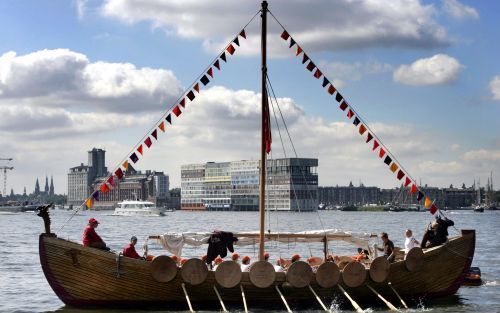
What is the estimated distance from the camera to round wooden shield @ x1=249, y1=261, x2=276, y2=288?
22.6 m

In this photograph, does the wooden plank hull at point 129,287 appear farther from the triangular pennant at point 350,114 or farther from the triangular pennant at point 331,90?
the triangular pennant at point 331,90

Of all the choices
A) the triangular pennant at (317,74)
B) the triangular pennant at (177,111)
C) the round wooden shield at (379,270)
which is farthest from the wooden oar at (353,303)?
the triangular pennant at (177,111)

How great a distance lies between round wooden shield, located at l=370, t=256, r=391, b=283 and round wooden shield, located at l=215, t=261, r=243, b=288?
410cm

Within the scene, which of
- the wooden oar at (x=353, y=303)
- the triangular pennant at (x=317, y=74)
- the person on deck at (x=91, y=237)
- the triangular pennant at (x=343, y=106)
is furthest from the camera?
the triangular pennant at (x=343, y=106)

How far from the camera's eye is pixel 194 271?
22.5 metres

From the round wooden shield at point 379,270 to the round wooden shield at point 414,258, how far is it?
77cm

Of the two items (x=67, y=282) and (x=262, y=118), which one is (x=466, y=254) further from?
(x=67, y=282)

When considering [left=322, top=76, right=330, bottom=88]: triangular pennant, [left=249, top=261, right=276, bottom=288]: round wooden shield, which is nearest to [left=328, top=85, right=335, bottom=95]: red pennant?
[left=322, top=76, right=330, bottom=88]: triangular pennant

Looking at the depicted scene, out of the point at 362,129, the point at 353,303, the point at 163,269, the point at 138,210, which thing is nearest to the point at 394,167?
the point at 362,129

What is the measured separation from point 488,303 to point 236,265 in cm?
1039

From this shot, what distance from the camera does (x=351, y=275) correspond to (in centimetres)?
2333

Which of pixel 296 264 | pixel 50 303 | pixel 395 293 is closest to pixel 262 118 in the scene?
pixel 296 264

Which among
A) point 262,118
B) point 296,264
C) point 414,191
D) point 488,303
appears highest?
point 262,118

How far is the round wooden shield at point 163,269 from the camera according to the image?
22281 millimetres
